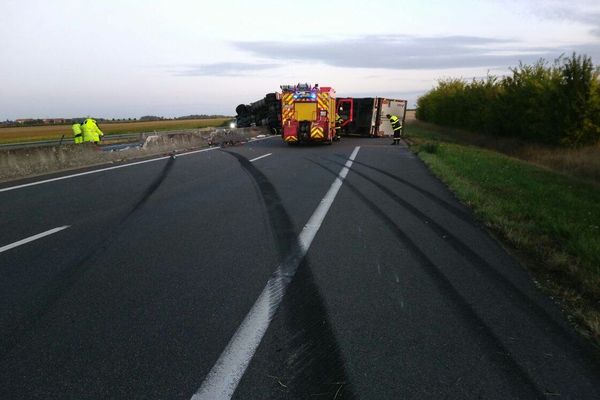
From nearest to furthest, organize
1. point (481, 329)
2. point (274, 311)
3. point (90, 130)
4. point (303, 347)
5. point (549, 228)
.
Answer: point (303, 347)
point (481, 329)
point (274, 311)
point (549, 228)
point (90, 130)

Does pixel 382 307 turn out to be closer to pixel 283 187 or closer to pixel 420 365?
pixel 420 365

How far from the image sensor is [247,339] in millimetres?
3090

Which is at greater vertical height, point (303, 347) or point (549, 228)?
point (303, 347)

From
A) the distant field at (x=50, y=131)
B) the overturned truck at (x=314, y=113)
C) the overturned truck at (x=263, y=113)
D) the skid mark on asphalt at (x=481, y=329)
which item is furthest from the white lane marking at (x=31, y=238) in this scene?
the distant field at (x=50, y=131)

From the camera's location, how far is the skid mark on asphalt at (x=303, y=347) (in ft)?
8.48

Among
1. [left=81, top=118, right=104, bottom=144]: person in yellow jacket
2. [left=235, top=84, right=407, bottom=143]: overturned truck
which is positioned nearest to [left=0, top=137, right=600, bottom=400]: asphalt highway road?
[left=81, top=118, right=104, bottom=144]: person in yellow jacket

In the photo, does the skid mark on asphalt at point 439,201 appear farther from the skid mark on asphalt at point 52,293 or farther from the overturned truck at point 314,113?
the overturned truck at point 314,113

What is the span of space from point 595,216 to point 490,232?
2.80 metres

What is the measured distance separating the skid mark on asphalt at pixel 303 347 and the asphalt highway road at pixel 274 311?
12 millimetres

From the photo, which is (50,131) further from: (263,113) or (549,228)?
(549,228)

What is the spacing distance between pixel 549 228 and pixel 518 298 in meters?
2.86

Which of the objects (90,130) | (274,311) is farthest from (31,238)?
(90,130)

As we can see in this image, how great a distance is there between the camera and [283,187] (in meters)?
9.49

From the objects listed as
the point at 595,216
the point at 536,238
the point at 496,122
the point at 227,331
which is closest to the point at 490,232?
the point at 536,238
